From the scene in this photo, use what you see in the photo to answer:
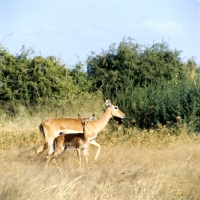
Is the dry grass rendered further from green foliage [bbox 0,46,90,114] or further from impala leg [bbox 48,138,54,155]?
green foliage [bbox 0,46,90,114]

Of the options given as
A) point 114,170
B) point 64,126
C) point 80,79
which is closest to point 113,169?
point 114,170

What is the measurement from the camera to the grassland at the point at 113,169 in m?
6.89

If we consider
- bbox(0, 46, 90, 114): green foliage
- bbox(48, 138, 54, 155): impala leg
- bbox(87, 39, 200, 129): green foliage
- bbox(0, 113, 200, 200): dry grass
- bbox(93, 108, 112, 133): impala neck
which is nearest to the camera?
bbox(0, 113, 200, 200): dry grass

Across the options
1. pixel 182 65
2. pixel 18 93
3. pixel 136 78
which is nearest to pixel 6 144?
pixel 18 93

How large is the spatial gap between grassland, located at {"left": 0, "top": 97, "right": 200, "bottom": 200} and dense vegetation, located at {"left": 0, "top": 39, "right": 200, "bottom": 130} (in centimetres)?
144

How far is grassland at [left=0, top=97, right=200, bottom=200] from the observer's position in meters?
6.89

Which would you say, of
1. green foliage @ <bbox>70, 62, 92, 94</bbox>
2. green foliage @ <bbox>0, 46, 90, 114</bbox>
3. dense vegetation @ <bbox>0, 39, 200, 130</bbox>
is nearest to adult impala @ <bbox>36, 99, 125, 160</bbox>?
dense vegetation @ <bbox>0, 39, 200, 130</bbox>

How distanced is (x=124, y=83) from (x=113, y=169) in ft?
44.1

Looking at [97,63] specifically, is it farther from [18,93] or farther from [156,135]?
[156,135]

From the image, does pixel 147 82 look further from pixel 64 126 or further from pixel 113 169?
pixel 113 169

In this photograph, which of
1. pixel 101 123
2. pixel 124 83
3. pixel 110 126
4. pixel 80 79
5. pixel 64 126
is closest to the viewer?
pixel 101 123

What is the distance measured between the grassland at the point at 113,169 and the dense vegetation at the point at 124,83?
4.73ft

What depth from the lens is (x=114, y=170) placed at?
878cm

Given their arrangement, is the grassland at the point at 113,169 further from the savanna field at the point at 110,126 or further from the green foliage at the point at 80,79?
the green foliage at the point at 80,79
